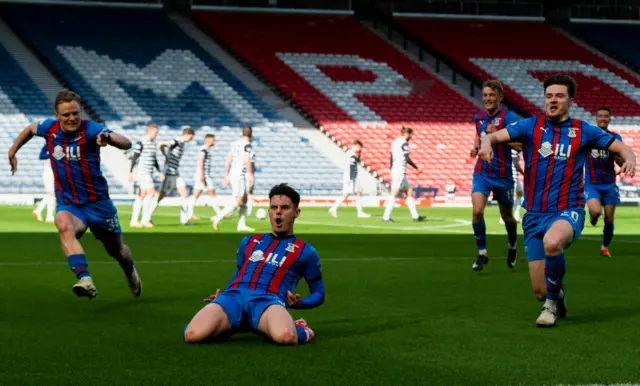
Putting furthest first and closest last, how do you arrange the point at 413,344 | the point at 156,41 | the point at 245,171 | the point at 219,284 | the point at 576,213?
the point at 156,41
the point at 245,171
the point at 219,284
the point at 576,213
the point at 413,344

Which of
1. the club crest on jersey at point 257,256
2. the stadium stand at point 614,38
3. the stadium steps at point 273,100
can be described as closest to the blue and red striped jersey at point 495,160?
the club crest on jersey at point 257,256

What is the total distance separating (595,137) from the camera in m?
8.81

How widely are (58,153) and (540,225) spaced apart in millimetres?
4299

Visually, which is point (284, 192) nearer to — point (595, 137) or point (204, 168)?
point (595, 137)

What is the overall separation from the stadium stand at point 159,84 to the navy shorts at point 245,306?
98.0 ft

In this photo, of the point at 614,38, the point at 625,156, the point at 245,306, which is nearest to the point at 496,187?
the point at 625,156

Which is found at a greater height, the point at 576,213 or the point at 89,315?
the point at 576,213

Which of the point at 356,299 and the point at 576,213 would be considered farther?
the point at 356,299

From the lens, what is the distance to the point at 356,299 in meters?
10.6

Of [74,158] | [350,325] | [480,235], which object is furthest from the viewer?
[480,235]

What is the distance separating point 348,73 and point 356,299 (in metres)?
36.6

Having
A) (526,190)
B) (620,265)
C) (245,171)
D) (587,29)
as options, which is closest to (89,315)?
(526,190)

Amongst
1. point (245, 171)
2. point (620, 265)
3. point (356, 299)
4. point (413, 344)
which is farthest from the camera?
point (245, 171)

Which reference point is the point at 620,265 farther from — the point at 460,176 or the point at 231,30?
the point at 231,30
